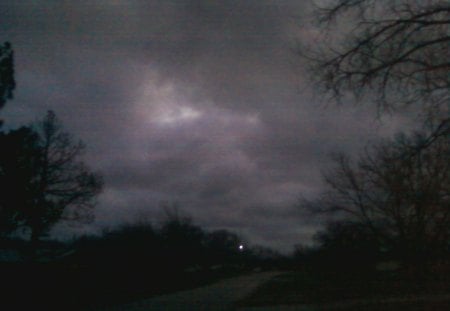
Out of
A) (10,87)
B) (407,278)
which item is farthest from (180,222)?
(10,87)

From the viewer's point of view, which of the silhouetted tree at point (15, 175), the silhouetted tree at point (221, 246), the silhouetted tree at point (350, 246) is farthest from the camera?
the silhouetted tree at point (221, 246)

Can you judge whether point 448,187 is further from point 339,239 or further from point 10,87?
point 339,239

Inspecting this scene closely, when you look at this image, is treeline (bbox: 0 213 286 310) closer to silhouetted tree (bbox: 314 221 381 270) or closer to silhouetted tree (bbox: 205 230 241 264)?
silhouetted tree (bbox: 314 221 381 270)

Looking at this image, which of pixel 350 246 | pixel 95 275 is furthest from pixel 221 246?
pixel 95 275

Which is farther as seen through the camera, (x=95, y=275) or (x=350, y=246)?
(x=350, y=246)

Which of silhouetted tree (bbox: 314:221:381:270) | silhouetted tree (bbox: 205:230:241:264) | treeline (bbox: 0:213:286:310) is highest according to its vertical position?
silhouetted tree (bbox: 205:230:241:264)

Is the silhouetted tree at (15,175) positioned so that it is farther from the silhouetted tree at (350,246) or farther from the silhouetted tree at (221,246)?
the silhouetted tree at (221,246)

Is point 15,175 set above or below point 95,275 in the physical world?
above

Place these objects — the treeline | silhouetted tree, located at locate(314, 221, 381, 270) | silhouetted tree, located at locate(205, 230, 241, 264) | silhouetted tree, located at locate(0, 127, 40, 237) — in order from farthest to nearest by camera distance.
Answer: silhouetted tree, located at locate(205, 230, 241, 264) → silhouetted tree, located at locate(314, 221, 381, 270) → silhouetted tree, located at locate(0, 127, 40, 237) → the treeline

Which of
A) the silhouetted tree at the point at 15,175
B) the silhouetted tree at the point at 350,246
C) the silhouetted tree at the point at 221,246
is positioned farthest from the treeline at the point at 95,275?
the silhouetted tree at the point at 221,246

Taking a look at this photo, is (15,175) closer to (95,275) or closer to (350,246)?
(95,275)

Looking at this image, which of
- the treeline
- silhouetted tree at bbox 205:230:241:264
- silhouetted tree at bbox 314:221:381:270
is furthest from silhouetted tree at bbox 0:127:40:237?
silhouetted tree at bbox 205:230:241:264

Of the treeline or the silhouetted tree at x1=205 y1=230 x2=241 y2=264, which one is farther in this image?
the silhouetted tree at x1=205 y1=230 x2=241 y2=264

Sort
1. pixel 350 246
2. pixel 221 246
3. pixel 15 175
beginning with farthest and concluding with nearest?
pixel 221 246
pixel 350 246
pixel 15 175
